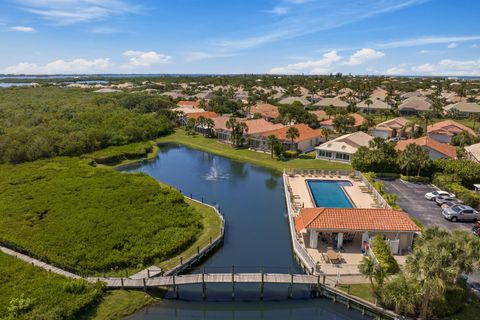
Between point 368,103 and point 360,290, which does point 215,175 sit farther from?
point 368,103

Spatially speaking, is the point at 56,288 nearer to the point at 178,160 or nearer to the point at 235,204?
the point at 235,204

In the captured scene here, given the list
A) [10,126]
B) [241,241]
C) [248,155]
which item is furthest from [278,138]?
[10,126]

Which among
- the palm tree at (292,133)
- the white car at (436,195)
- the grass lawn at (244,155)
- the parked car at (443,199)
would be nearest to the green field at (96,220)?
the grass lawn at (244,155)

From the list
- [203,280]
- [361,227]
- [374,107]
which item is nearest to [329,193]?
[361,227]

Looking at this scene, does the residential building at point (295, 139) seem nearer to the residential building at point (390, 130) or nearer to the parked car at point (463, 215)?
the residential building at point (390, 130)

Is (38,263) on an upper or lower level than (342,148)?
lower

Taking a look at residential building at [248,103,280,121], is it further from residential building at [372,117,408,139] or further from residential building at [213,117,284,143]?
residential building at [372,117,408,139]

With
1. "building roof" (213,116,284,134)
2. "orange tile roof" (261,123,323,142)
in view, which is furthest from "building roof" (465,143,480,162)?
"building roof" (213,116,284,134)
